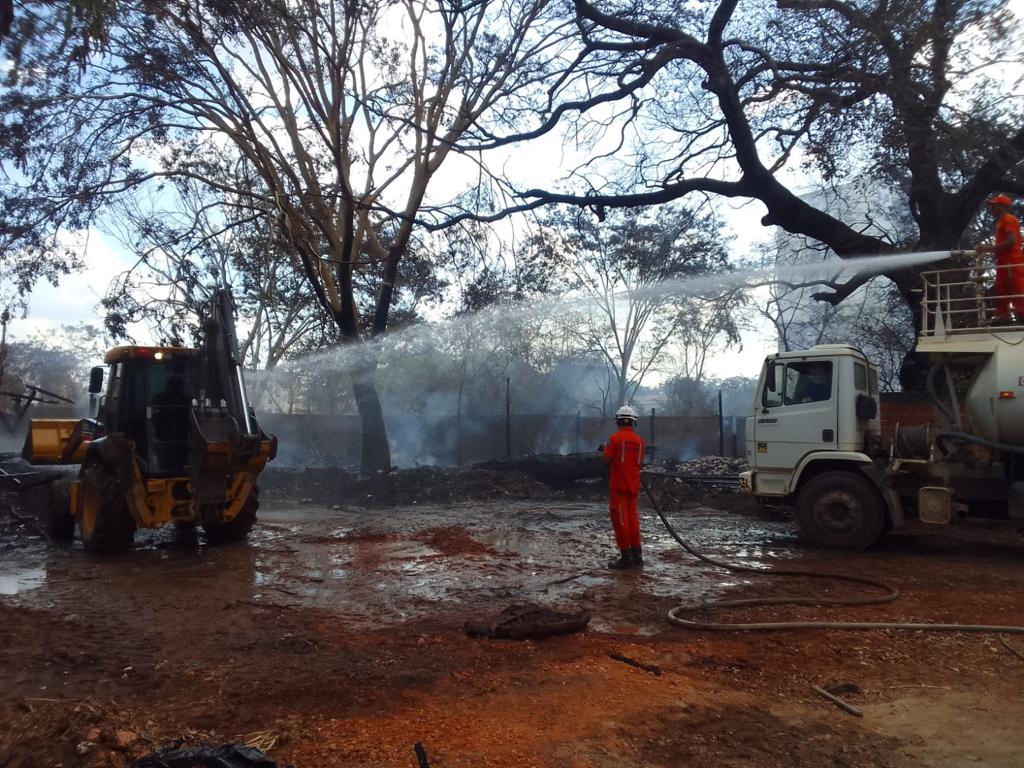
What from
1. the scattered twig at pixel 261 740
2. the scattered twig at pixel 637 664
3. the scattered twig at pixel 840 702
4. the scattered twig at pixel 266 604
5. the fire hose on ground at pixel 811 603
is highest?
the fire hose on ground at pixel 811 603

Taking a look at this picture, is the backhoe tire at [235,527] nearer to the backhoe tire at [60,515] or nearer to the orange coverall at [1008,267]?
the backhoe tire at [60,515]

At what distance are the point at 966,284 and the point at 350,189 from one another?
39.5 feet

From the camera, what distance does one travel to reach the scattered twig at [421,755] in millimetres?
3535

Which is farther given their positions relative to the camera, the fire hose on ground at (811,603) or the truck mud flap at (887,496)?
the truck mud flap at (887,496)

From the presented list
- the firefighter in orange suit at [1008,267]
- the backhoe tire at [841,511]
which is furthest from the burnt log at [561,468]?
the firefighter in orange suit at [1008,267]

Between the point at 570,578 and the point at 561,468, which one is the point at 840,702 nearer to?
the point at 570,578

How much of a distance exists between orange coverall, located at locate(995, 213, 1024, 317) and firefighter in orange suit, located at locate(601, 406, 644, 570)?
197 inches

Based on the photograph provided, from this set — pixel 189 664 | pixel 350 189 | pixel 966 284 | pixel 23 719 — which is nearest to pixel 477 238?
pixel 350 189

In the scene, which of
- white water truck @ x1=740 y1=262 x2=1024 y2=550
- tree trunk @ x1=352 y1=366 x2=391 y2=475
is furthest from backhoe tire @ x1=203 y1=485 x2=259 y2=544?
tree trunk @ x1=352 y1=366 x2=391 y2=475

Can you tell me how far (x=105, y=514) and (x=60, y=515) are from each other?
2.24 meters

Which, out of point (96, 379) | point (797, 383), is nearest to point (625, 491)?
point (797, 383)

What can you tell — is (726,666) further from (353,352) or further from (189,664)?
(353,352)

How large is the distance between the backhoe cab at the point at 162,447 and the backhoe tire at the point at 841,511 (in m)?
7.49

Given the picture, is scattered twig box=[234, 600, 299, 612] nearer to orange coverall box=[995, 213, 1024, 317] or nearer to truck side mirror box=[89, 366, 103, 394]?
truck side mirror box=[89, 366, 103, 394]
